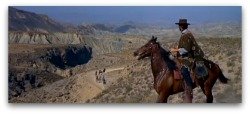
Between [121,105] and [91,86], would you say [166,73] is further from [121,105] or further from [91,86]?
[91,86]

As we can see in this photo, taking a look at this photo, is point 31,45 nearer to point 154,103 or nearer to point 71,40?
point 71,40

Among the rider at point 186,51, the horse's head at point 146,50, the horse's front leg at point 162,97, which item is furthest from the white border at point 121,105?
the horse's head at point 146,50

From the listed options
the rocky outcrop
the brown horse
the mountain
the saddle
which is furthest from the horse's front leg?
the mountain

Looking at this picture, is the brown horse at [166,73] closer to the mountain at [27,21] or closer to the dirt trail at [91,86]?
the dirt trail at [91,86]

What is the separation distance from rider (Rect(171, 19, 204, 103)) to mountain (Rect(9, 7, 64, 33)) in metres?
1.47

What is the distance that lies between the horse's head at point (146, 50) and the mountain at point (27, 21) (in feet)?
3.40

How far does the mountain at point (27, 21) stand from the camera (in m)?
8.38

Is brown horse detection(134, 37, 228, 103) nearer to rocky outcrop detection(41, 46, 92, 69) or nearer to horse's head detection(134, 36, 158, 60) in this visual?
horse's head detection(134, 36, 158, 60)

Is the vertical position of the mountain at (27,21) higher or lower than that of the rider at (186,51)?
higher

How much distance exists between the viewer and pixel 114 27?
849cm

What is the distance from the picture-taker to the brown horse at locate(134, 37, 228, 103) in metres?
8.45
